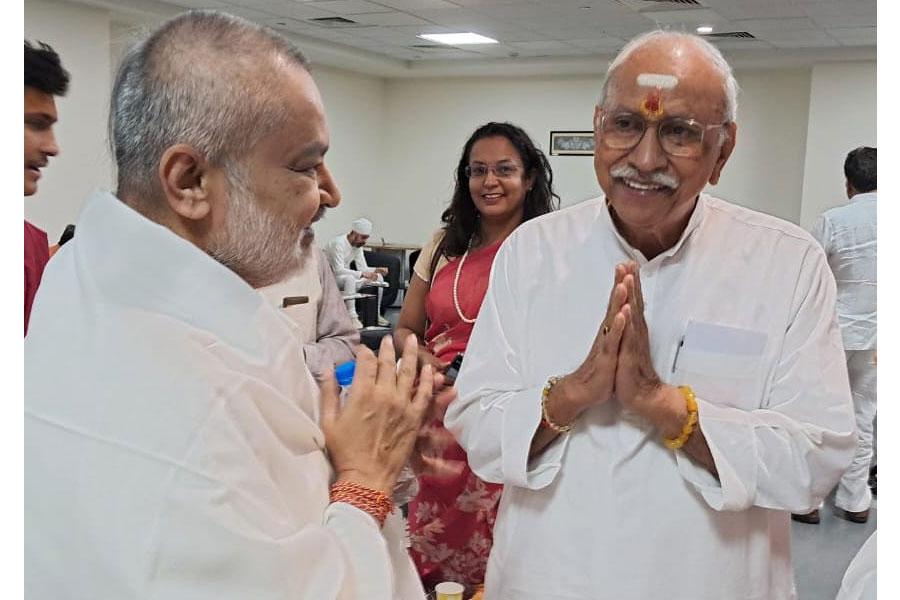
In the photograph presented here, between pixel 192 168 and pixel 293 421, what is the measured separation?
32 cm

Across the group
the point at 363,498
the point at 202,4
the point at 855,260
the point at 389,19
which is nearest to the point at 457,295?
the point at 363,498

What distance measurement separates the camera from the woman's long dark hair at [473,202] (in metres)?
2.50

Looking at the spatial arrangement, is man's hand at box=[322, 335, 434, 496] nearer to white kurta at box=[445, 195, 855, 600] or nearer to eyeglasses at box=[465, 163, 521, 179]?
white kurta at box=[445, 195, 855, 600]

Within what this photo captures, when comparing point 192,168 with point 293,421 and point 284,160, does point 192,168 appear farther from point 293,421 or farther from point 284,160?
point 293,421

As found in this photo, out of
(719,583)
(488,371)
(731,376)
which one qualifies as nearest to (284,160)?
(488,371)

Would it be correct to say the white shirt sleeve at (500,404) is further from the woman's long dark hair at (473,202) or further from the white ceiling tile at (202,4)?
the white ceiling tile at (202,4)

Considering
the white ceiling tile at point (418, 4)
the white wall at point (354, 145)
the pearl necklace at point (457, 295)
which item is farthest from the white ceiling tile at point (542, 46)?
the pearl necklace at point (457, 295)

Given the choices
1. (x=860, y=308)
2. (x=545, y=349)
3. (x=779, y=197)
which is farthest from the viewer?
(x=779, y=197)

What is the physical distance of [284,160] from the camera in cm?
99

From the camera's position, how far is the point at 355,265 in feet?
30.7

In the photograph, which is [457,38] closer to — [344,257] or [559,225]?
[344,257]

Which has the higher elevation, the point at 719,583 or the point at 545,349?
the point at 545,349

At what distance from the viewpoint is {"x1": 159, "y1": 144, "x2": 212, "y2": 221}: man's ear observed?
951 millimetres

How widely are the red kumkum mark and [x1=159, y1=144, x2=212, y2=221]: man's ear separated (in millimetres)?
807
